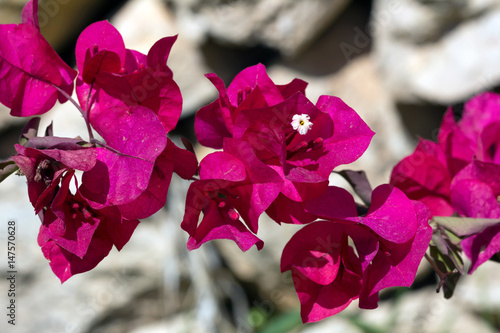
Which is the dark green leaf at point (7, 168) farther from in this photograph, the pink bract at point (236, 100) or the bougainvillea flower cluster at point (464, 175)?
the bougainvillea flower cluster at point (464, 175)

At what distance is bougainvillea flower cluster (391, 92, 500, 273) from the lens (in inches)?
18.9

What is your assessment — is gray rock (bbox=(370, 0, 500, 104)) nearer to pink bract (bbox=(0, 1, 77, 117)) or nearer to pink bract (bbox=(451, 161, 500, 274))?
pink bract (bbox=(451, 161, 500, 274))

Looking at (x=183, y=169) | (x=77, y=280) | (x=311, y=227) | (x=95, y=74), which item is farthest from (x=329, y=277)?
(x=77, y=280)

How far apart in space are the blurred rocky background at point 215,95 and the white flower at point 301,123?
1159mm

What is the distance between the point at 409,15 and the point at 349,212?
120 centimetres

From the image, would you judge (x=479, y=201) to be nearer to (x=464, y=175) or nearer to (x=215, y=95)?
(x=464, y=175)

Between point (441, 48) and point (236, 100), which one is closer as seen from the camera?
point (236, 100)

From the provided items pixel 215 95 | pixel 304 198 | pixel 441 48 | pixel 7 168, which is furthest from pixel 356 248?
pixel 215 95

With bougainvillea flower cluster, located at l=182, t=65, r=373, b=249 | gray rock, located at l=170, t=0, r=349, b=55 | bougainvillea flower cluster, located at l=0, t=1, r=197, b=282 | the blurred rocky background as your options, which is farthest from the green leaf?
gray rock, located at l=170, t=0, r=349, b=55

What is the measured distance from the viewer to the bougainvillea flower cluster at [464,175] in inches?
18.9

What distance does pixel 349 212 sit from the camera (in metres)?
0.41

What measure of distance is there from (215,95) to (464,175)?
1.31 m

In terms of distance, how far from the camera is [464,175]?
51 centimetres

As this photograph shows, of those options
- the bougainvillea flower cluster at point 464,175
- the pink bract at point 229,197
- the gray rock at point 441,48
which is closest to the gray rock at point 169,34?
the gray rock at point 441,48
